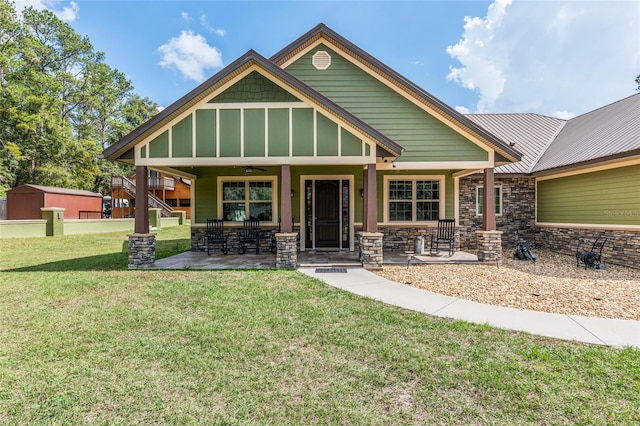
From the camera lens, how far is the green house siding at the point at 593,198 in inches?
319

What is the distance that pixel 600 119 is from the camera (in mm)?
11516

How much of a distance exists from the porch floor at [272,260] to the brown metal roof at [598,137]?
4.81 m

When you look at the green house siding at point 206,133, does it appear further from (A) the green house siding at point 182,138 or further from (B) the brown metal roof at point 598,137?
(B) the brown metal roof at point 598,137

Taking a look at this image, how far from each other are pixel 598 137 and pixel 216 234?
43.1ft

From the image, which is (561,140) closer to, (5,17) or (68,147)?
(68,147)

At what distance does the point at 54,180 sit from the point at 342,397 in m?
30.8

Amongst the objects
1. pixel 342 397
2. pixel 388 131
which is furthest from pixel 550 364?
pixel 388 131

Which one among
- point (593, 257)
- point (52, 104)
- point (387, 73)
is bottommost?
point (593, 257)

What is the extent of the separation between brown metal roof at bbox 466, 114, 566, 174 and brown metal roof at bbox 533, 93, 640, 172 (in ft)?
1.10

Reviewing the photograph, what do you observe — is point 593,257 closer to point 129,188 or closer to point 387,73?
point 387,73

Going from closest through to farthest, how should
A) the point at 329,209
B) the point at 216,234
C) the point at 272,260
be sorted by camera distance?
the point at 272,260 < the point at 216,234 < the point at 329,209

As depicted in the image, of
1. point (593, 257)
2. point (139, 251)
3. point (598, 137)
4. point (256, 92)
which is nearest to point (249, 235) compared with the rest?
point (139, 251)

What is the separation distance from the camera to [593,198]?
919 cm

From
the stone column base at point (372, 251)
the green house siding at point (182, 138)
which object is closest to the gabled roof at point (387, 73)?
the green house siding at point (182, 138)
